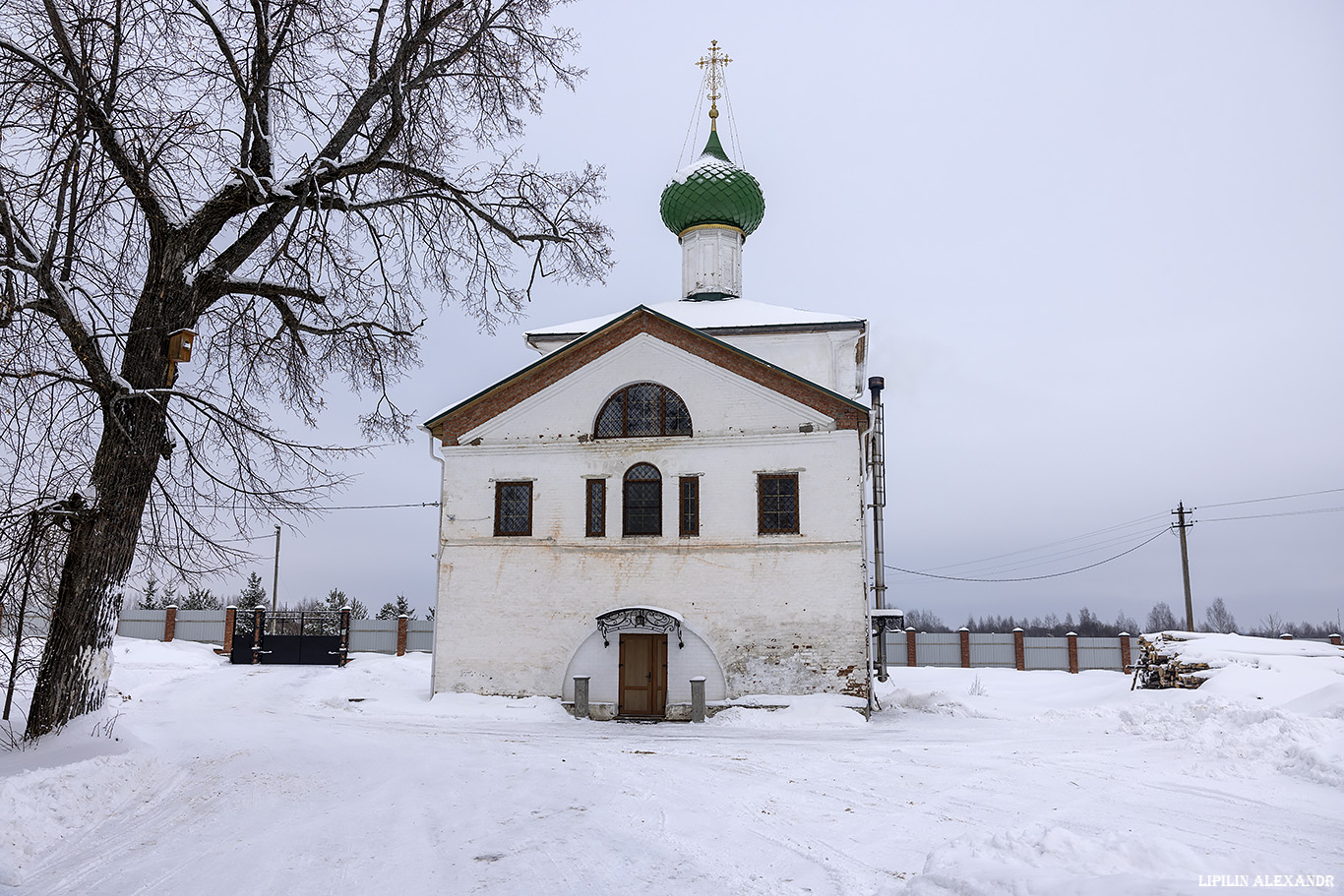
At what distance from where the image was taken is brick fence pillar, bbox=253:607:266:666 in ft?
98.0

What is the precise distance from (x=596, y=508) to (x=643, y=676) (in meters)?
3.59

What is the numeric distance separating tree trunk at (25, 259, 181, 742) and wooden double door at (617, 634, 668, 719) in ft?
36.2

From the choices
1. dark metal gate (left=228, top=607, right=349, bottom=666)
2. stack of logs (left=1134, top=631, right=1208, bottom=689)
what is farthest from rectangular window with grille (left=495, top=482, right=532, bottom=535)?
dark metal gate (left=228, top=607, right=349, bottom=666)

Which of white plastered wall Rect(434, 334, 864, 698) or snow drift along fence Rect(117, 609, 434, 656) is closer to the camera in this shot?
white plastered wall Rect(434, 334, 864, 698)

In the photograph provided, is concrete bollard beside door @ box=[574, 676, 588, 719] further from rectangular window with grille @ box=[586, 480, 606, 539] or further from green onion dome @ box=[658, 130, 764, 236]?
green onion dome @ box=[658, 130, 764, 236]

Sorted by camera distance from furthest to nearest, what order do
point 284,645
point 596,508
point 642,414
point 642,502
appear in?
point 284,645, point 642,414, point 596,508, point 642,502

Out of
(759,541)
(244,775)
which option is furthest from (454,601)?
(244,775)

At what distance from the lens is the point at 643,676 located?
18438mm

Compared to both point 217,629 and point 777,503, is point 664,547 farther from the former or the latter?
point 217,629

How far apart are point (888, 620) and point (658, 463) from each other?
7.61 m

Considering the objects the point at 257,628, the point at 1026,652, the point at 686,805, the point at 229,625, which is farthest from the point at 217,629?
the point at 1026,652

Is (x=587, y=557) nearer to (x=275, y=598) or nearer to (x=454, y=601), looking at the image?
(x=454, y=601)

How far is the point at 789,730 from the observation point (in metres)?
16.0

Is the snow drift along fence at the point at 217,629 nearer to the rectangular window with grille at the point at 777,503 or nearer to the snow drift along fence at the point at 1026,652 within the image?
the rectangular window with grille at the point at 777,503
